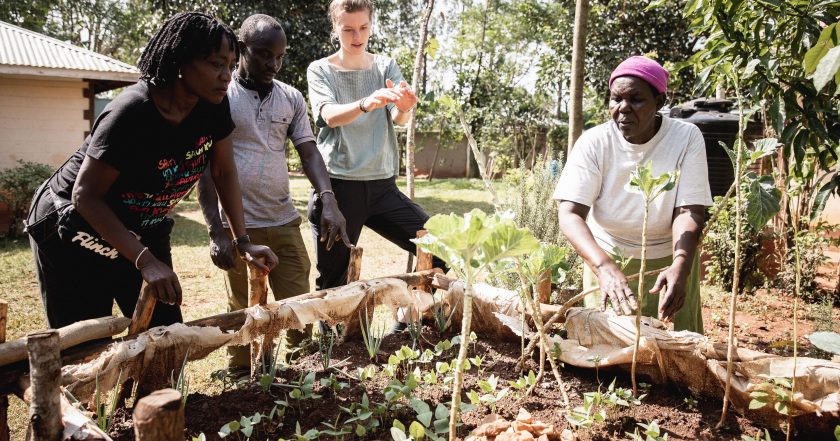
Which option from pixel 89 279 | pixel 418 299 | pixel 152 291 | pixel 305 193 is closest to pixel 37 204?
pixel 89 279

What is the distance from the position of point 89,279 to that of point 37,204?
31cm

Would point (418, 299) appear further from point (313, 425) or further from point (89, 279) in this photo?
point (89, 279)

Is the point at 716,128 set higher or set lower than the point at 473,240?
higher

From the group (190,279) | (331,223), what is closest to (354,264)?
(331,223)

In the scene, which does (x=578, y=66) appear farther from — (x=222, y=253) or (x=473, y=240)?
(x=473, y=240)

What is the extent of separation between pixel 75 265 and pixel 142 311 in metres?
0.33

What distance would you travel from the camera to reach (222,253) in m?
2.17

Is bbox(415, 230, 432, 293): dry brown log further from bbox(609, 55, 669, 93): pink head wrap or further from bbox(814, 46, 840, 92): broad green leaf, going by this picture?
bbox(814, 46, 840, 92): broad green leaf

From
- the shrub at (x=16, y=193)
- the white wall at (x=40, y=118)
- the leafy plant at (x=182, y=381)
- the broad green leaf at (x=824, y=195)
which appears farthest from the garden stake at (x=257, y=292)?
the white wall at (x=40, y=118)

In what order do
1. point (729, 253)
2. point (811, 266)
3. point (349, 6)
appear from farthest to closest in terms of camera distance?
point (729, 253) → point (811, 266) → point (349, 6)

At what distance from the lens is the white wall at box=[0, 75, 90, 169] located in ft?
28.4

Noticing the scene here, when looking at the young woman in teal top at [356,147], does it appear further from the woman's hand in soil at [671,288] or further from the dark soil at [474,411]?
the woman's hand in soil at [671,288]

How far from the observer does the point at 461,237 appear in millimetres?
1097

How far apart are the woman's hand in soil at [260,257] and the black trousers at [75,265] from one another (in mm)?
331
